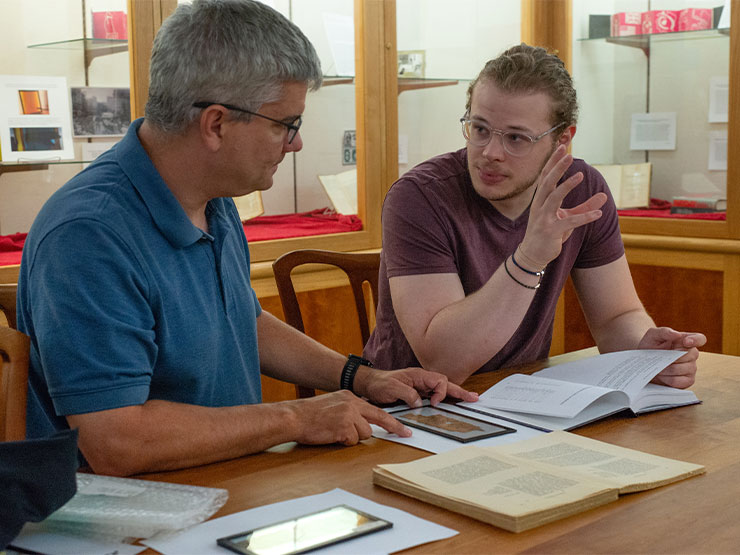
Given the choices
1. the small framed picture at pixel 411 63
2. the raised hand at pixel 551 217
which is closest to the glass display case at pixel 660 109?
the small framed picture at pixel 411 63

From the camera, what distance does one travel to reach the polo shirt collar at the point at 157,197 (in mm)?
1359

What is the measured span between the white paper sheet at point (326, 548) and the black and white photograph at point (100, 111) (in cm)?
176

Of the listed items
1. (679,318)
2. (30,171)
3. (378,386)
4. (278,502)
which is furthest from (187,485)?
(679,318)

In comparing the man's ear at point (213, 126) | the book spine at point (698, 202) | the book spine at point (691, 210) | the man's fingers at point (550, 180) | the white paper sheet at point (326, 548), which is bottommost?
the white paper sheet at point (326, 548)

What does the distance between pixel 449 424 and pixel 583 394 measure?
25cm

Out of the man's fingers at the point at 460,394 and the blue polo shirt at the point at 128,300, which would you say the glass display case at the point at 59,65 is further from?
the man's fingers at the point at 460,394

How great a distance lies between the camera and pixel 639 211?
3.67 metres

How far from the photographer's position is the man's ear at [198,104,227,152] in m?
1.37

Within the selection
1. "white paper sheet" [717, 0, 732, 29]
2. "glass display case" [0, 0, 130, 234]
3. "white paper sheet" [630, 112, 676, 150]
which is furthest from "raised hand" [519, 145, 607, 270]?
"white paper sheet" [630, 112, 676, 150]

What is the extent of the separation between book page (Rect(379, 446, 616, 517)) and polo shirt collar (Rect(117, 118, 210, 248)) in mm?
483

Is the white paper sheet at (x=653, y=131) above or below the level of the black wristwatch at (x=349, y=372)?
above

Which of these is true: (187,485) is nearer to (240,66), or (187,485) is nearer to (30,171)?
(240,66)

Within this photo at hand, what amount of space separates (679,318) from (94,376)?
282 cm

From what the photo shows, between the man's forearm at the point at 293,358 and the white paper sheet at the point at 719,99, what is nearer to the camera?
the man's forearm at the point at 293,358
